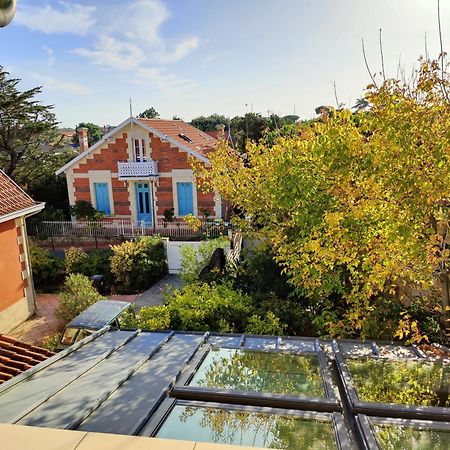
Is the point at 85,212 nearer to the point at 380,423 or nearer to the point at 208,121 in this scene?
the point at 380,423

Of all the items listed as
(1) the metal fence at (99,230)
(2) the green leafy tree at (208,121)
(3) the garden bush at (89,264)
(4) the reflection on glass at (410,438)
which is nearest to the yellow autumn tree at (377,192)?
(4) the reflection on glass at (410,438)

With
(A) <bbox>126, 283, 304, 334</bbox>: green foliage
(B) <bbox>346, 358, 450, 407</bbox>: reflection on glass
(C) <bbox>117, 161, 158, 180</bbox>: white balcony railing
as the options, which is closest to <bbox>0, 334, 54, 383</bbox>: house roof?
(A) <bbox>126, 283, 304, 334</bbox>: green foliage

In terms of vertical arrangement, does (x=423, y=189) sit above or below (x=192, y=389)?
above

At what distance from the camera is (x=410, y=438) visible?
2.93m

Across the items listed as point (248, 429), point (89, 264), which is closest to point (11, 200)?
point (89, 264)

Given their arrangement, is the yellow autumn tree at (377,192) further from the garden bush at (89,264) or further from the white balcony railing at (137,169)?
the white balcony railing at (137,169)

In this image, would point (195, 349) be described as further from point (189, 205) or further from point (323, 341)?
point (189, 205)

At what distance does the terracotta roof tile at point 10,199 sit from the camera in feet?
36.0

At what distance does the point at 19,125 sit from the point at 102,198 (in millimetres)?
7920

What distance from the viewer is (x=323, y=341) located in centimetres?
591

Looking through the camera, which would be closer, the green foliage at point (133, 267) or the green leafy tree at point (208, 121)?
the green foliage at point (133, 267)

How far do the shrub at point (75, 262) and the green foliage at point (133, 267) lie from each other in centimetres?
144

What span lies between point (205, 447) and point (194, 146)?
21.4 meters

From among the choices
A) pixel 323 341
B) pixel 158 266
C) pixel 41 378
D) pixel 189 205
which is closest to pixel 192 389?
pixel 41 378
